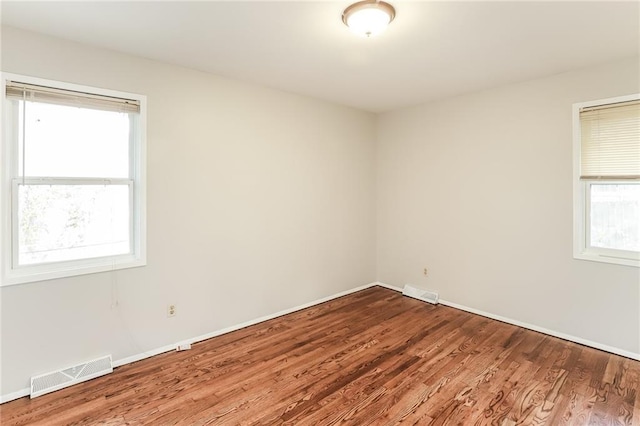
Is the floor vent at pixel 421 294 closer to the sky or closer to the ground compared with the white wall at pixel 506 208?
closer to the ground

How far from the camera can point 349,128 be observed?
4488 millimetres

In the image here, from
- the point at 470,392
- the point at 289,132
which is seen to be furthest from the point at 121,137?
the point at 470,392

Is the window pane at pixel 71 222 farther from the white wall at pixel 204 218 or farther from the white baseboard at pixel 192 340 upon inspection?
the white baseboard at pixel 192 340

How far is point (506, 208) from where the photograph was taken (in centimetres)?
354

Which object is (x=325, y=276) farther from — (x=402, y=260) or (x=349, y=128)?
(x=349, y=128)

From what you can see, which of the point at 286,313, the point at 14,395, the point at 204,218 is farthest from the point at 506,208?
the point at 14,395

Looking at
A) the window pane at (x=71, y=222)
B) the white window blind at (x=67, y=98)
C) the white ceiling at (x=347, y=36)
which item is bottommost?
the window pane at (x=71, y=222)

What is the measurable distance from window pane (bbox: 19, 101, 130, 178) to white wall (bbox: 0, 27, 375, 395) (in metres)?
0.23

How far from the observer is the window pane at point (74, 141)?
2.37m

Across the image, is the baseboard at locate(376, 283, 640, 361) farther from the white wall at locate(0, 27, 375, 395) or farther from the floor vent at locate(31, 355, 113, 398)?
the floor vent at locate(31, 355, 113, 398)

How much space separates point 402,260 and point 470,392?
235 cm

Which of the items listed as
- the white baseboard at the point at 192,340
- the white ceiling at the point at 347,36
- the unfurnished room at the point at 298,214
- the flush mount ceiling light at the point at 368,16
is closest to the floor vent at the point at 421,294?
the unfurnished room at the point at 298,214

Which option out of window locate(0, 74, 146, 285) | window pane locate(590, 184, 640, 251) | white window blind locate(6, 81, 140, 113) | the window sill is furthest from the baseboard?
white window blind locate(6, 81, 140, 113)

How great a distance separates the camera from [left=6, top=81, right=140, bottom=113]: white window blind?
2.26 meters
